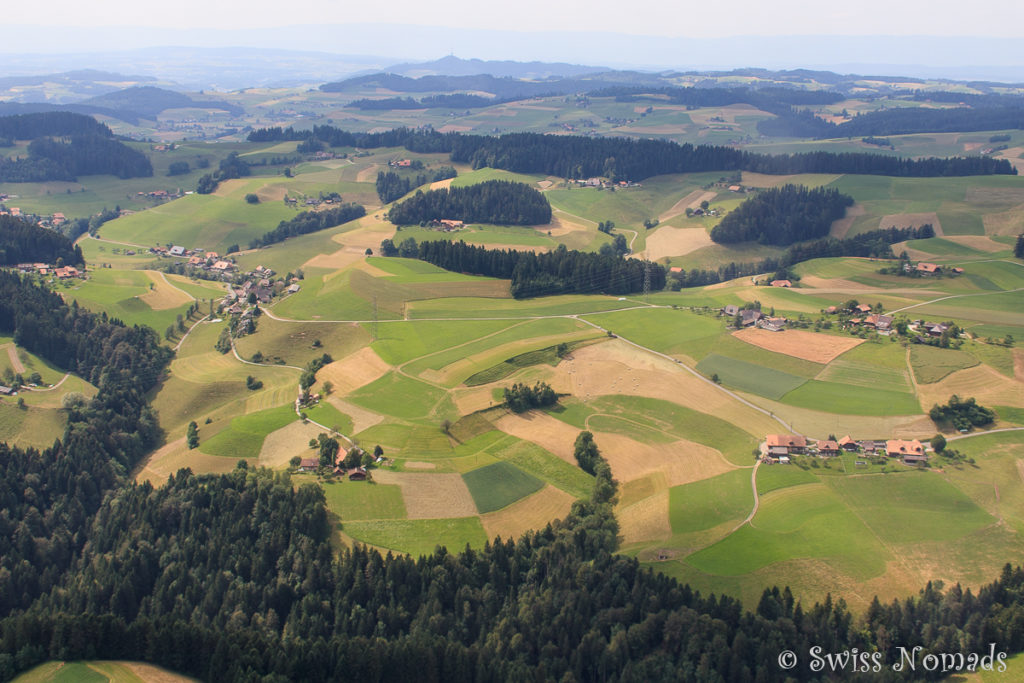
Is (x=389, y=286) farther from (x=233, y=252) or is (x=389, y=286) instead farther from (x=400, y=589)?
(x=400, y=589)

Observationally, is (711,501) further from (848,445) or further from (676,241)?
(676,241)

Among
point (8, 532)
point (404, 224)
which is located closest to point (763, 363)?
point (8, 532)

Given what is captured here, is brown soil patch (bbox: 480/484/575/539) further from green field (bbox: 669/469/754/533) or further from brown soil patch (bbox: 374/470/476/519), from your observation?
green field (bbox: 669/469/754/533)

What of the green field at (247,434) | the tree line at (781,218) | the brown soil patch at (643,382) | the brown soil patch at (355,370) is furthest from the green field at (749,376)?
the tree line at (781,218)

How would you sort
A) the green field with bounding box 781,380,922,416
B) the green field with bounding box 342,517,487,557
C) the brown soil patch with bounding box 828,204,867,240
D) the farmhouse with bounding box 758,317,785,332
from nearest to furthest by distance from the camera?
the green field with bounding box 342,517,487,557
the green field with bounding box 781,380,922,416
the farmhouse with bounding box 758,317,785,332
the brown soil patch with bounding box 828,204,867,240

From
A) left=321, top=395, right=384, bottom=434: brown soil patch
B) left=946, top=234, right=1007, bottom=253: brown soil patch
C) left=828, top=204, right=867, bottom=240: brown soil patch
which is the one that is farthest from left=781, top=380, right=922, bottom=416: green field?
left=828, top=204, right=867, bottom=240: brown soil patch

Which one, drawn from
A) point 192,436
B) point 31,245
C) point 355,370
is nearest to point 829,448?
point 355,370
